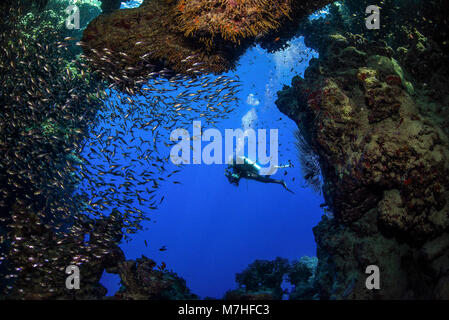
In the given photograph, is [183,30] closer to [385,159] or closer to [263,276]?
[385,159]

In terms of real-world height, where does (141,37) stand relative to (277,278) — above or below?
above

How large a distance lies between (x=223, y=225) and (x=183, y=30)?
115m

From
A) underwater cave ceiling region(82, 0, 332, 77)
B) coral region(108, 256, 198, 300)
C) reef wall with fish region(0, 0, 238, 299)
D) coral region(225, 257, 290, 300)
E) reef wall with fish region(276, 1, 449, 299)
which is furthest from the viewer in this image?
coral region(225, 257, 290, 300)

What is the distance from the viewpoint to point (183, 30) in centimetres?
708

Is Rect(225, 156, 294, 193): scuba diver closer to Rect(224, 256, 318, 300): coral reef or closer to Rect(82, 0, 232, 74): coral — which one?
Rect(224, 256, 318, 300): coral reef

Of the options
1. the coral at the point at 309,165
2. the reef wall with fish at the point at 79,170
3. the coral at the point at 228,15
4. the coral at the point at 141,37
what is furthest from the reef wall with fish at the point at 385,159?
the coral at the point at 141,37

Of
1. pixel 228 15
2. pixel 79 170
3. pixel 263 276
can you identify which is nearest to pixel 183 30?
pixel 228 15

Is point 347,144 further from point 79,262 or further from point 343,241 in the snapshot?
point 79,262

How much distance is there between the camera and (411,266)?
534cm

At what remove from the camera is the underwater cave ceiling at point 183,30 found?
262 inches

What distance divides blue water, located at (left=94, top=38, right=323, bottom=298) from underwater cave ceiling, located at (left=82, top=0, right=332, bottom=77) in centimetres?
6004

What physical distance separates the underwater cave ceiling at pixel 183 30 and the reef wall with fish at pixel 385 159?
2148 mm

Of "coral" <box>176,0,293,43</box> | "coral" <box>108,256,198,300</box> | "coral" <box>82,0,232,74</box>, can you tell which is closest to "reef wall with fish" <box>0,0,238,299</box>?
"coral" <box>108,256,198,300</box>

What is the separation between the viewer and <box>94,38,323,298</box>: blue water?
3458 inches
